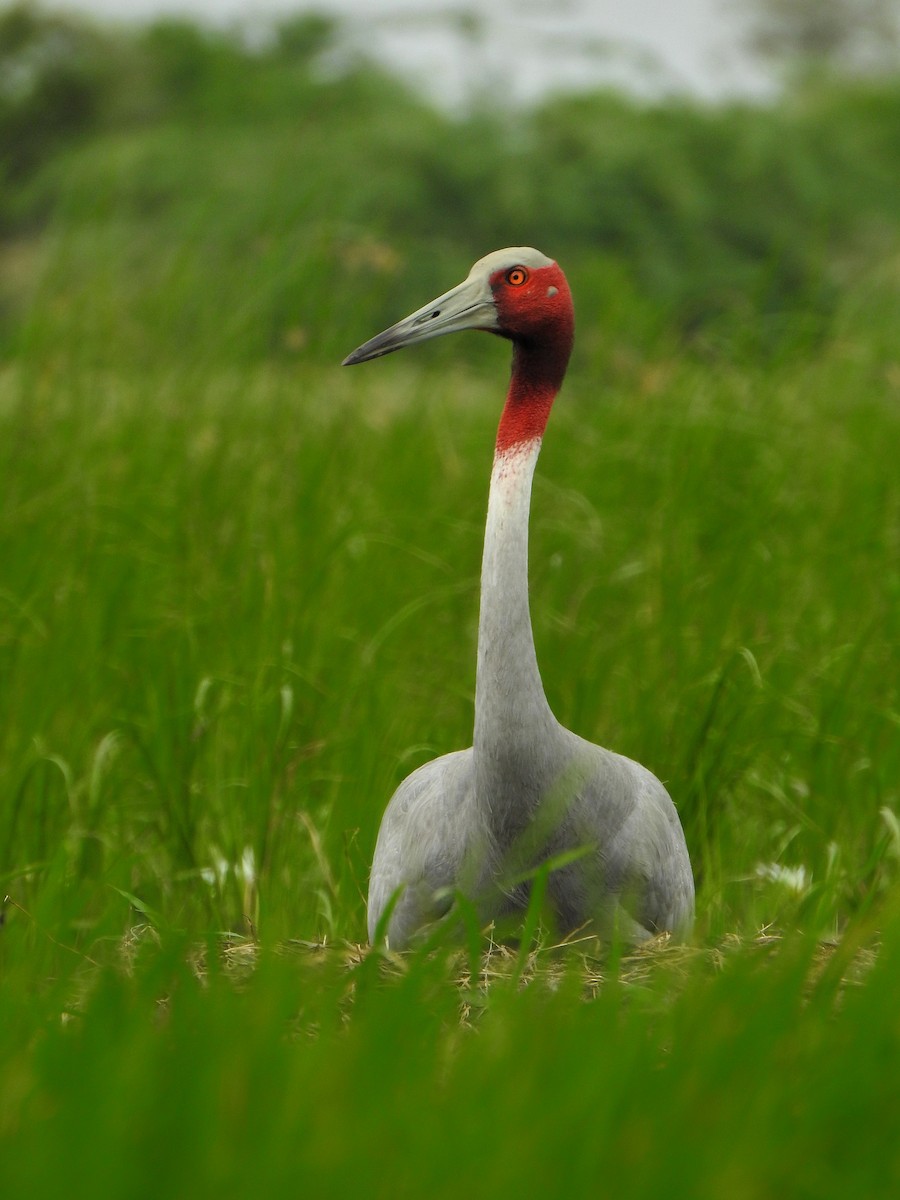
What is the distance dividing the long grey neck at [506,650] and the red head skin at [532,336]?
191 millimetres

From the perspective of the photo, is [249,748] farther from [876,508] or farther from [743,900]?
[876,508]

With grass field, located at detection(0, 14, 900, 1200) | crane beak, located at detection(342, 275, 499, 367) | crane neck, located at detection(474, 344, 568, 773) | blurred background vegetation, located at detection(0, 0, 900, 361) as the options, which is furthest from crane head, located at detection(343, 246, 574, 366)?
blurred background vegetation, located at detection(0, 0, 900, 361)

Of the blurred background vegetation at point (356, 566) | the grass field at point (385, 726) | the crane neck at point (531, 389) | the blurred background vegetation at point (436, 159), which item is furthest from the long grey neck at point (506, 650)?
the blurred background vegetation at point (436, 159)

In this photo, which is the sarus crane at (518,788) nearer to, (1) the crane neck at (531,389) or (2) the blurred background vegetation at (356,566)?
(1) the crane neck at (531,389)

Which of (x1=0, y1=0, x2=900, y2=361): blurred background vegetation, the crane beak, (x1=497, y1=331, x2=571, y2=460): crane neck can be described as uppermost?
(x1=0, y1=0, x2=900, y2=361): blurred background vegetation

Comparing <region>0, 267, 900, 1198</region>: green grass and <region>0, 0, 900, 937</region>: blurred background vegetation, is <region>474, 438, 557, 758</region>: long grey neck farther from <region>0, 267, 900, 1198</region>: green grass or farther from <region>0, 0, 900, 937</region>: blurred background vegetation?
<region>0, 0, 900, 937</region>: blurred background vegetation

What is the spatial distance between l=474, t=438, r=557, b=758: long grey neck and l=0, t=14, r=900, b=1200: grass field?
0.31 metres

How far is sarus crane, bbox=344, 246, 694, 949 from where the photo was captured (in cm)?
236

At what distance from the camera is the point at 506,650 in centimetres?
235

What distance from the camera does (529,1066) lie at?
4.91 ft

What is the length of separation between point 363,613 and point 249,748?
2.37 ft

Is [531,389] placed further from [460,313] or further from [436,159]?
[436,159]

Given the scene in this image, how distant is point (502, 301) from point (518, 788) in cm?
80

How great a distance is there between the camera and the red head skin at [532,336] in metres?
2.53
